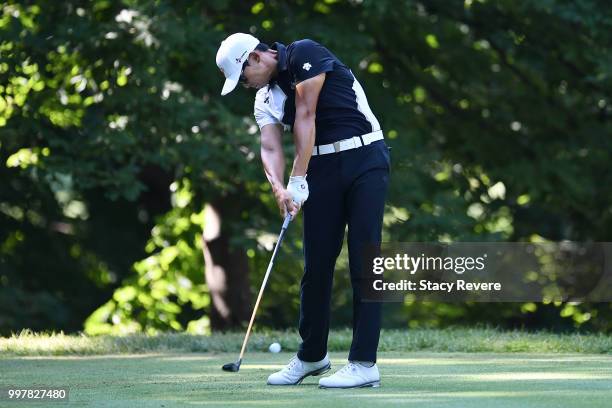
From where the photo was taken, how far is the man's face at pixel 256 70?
19.4 ft

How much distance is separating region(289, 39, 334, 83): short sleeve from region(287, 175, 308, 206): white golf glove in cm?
45

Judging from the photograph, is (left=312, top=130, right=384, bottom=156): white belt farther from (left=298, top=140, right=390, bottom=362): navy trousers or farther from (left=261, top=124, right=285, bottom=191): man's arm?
(left=261, top=124, right=285, bottom=191): man's arm

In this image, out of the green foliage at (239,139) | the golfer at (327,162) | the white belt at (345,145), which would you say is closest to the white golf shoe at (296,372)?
the golfer at (327,162)

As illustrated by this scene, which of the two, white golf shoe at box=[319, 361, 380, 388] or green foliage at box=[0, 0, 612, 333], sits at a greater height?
white golf shoe at box=[319, 361, 380, 388]

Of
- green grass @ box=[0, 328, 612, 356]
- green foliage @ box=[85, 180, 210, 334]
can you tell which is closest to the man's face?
green grass @ box=[0, 328, 612, 356]

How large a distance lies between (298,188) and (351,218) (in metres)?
0.29

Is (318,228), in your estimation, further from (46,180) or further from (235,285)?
(235,285)

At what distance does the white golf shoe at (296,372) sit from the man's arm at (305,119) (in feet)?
3.13

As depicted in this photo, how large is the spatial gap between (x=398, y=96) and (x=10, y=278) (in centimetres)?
647

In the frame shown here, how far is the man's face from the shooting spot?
5914 millimetres

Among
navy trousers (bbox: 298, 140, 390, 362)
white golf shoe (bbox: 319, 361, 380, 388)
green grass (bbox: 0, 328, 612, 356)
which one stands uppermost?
navy trousers (bbox: 298, 140, 390, 362)

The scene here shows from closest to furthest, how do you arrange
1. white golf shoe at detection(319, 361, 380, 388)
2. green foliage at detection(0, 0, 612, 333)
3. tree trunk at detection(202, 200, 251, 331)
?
white golf shoe at detection(319, 361, 380, 388) < green foliage at detection(0, 0, 612, 333) < tree trunk at detection(202, 200, 251, 331)

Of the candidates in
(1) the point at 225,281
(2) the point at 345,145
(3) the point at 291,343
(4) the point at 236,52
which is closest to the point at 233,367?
(2) the point at 345,145

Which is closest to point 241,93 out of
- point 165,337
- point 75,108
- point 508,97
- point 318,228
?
point 75,108
